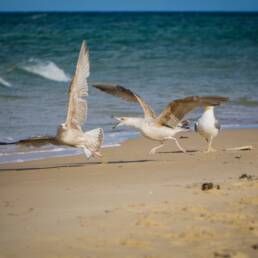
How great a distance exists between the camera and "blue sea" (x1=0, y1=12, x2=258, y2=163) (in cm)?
1286

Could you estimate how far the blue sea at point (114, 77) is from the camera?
42.2 feet

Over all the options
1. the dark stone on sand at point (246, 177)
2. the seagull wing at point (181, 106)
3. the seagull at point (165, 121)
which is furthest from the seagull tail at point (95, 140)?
the dark stone on sand at point (246, 177)

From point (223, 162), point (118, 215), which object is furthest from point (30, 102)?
point (118, 215)

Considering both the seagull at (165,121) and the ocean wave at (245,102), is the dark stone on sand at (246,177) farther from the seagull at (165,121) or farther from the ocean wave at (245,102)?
the ocean wave at (245,102)

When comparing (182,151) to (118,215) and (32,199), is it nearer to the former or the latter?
(32,199)

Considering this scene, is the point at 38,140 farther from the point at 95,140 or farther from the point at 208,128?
the point at 208,128

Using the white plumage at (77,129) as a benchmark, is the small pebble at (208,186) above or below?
below

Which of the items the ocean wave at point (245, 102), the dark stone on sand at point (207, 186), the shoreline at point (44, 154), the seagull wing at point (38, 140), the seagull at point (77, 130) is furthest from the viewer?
the ocean wave at point (245, 102)

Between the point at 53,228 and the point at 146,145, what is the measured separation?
17.2 ft

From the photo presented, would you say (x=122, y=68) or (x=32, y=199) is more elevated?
(x=122, y=68)

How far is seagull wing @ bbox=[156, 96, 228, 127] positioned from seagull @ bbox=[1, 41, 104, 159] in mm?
832

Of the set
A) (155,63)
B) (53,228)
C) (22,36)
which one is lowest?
(53,228)

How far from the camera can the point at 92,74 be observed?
70.9 feet

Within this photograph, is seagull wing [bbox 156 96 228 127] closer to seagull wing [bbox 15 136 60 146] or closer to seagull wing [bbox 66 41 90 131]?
seagull wing [bbox 66 41 90 131]
